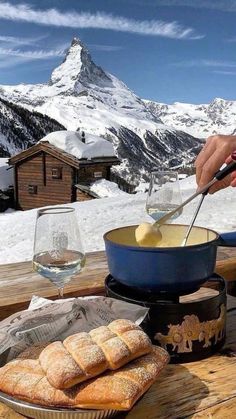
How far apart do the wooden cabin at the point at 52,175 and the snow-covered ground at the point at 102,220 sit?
1106 centimetres

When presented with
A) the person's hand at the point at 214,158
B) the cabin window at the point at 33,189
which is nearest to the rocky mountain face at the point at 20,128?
the cabin window at the point at 33,189

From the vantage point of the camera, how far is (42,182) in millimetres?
36938

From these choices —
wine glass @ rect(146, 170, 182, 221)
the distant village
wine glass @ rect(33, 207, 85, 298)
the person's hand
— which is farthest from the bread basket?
the distant village

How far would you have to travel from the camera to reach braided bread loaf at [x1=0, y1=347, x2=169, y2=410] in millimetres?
1155

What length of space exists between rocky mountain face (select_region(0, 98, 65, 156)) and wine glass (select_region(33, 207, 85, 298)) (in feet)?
380

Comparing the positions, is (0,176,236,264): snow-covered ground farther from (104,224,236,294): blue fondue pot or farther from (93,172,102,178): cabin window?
(93,172,102,178): cabin window

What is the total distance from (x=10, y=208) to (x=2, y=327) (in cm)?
3865

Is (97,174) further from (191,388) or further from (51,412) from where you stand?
(51,412)

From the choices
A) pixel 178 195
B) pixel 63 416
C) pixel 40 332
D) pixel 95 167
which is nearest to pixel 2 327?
pixel 40 332

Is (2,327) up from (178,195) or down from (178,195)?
down

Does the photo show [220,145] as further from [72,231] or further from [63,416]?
[63,416]

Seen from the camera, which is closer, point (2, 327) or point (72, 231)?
point (2, 327)

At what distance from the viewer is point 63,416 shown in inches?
46.1

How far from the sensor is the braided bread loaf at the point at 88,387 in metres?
1.16
